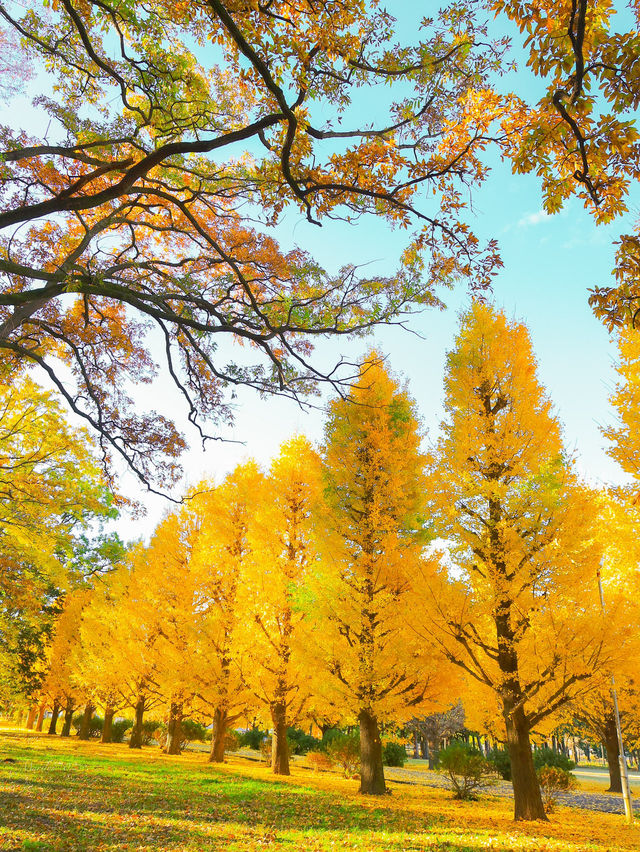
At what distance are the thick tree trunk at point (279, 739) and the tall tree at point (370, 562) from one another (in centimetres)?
356

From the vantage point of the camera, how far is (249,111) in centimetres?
650

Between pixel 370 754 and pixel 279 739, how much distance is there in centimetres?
469

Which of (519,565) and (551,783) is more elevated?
(519,565)

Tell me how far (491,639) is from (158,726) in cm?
3007

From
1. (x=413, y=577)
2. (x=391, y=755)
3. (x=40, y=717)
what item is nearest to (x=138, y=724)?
(x=391, y=755)

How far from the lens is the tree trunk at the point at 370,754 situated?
1222 centimetres

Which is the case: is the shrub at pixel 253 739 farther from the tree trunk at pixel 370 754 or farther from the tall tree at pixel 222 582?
the tree trunk at pixel 370 754

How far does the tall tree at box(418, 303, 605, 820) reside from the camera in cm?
912

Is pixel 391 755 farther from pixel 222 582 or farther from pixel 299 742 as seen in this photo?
pixel 222 582

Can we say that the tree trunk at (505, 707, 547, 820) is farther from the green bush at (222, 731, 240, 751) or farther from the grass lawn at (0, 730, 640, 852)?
the green bush at (222, 731, 240, 751)

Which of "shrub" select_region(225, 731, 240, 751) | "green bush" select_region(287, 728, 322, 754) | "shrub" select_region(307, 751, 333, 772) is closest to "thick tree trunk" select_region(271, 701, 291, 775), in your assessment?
"shrub" select_region(307, 751, 333, 772)

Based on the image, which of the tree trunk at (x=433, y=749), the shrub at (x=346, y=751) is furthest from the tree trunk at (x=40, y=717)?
the shrub at (x=346, y=751)

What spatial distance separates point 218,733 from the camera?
61.9ft

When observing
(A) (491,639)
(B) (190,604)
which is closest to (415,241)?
(A) (491,639)
